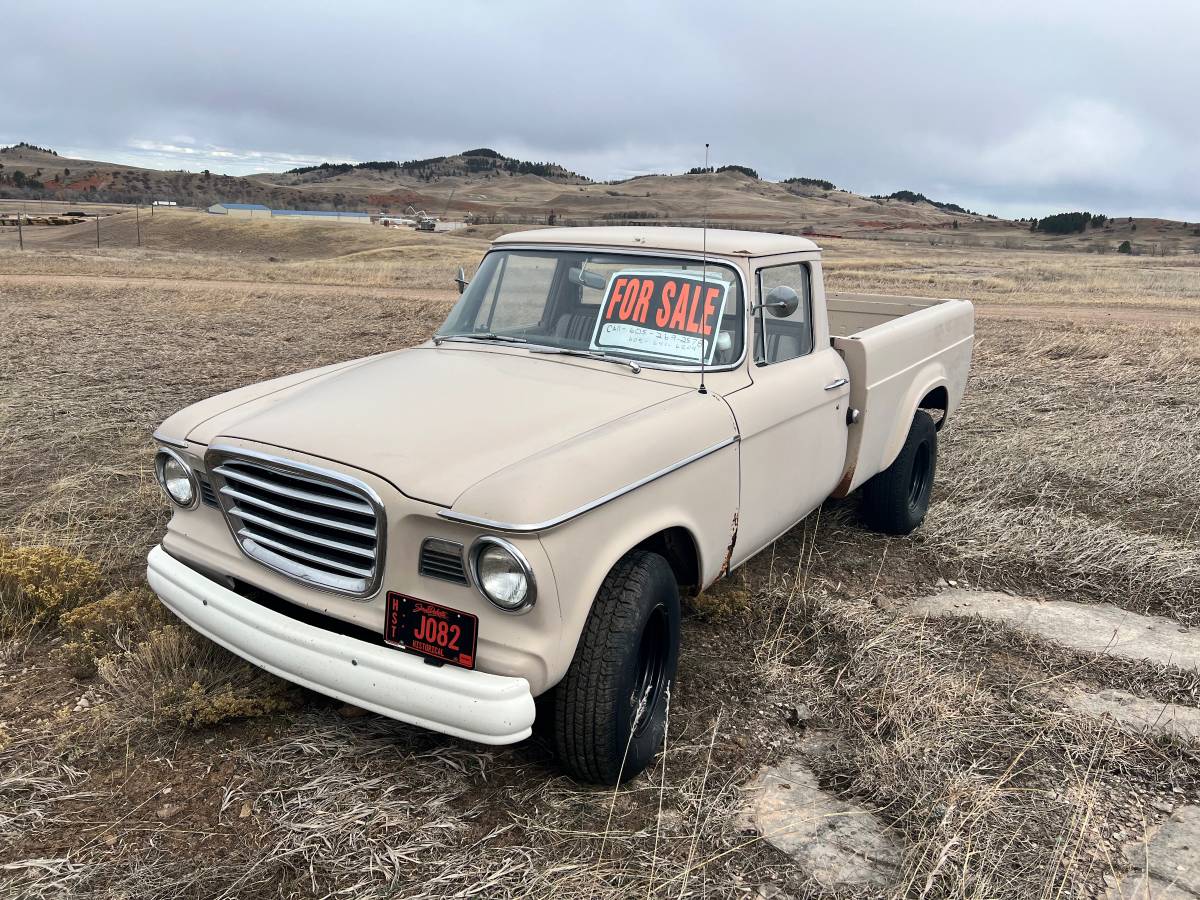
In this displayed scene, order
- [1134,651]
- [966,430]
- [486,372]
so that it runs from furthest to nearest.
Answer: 1. [966,430]
2. [1134,651]
3. [486,372]

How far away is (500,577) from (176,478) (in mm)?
1527

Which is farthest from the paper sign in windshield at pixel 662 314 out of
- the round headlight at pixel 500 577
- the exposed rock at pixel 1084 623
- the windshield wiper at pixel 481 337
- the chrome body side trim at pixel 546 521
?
the exposed rock at pixel 1084 623

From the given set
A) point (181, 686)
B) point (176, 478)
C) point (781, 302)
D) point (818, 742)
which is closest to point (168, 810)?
point (181, 686)

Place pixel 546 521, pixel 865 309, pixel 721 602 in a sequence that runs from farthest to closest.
Answer: pixel 865 309 < pixel 721 602 < pixel 546 521

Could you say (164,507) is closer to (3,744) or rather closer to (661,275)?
(3,744)

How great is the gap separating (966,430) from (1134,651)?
3868mm

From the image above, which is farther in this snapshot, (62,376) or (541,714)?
(62,376)

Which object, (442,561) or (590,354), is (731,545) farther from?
(442,561)

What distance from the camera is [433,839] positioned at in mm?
2621

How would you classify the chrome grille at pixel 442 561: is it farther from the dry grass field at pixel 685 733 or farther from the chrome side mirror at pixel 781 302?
the chrome side mirror at pixel 781 302

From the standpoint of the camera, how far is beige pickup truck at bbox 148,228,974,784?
250 centimetres

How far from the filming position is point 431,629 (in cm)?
254

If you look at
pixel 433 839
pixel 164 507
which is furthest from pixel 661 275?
pixel 164 507

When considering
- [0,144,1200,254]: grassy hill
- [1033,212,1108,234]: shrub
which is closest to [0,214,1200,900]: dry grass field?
[0,144,1200,254]: grassy hill
